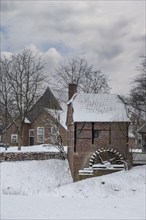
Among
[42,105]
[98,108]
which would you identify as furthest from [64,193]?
[42,105]

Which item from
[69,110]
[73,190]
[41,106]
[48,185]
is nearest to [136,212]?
[73,190]

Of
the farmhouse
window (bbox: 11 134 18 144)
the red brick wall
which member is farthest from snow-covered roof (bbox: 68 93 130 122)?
window (bbox: 11 134 18 144)

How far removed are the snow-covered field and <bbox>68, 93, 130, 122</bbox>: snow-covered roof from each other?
4.88 m

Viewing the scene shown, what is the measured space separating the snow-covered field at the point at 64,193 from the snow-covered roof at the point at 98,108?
4884 mm

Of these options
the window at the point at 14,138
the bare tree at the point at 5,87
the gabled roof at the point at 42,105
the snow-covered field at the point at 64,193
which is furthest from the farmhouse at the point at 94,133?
the window at the point at 14,138

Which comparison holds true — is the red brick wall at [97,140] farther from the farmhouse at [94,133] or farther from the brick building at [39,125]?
the brick building at [39,125]

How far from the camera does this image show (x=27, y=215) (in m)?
16.2

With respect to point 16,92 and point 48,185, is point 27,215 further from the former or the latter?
point 16,92

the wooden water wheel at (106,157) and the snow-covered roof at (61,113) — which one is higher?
the snow-covered roof at (61,113)

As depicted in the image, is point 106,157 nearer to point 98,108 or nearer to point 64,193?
point 98,108

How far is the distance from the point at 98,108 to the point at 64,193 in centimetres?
953

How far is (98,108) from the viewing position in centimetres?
3212

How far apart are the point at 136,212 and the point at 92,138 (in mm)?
13514

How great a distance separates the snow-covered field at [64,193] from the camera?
16938 millimetres
